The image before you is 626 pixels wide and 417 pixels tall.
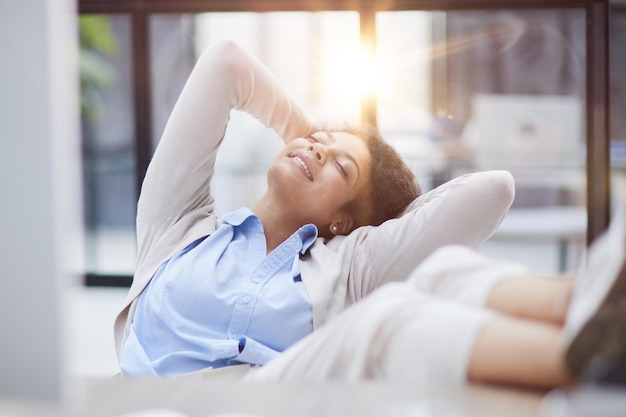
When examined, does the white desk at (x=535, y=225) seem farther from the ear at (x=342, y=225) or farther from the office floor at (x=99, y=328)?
the office floor at (x=99, y=328)

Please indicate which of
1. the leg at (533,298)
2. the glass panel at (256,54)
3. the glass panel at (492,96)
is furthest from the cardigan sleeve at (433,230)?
the glass panel at (256,54)

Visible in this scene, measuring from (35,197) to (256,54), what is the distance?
1468 millimetres

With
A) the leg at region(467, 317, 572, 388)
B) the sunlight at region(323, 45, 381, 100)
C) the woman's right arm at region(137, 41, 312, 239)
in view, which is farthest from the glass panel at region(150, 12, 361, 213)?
the leg at region(467, 317, 572, 388)

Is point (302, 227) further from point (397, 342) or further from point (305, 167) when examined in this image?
point (397, 342)

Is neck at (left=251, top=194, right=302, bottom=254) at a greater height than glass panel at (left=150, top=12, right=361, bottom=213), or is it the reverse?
glass panel at (left=150, top=12, right=361, bottom=213)

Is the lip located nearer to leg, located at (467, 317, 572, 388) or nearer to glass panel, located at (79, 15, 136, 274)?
leg, located at (467, 317, 572, 388)

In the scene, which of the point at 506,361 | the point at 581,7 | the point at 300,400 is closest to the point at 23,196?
the point at 300,400

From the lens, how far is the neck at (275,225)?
1284mm

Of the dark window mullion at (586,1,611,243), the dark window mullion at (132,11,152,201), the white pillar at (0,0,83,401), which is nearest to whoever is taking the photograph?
the white pillar at (0,0,83,401)

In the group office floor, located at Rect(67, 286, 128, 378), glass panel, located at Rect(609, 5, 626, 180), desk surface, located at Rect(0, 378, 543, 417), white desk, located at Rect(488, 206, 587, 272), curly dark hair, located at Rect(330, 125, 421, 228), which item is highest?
glass panel, located at Rect(609, 5, 626, 180)

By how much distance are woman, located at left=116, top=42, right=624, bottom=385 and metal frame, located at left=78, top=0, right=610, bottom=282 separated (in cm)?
38

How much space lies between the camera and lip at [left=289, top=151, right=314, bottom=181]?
1.25m

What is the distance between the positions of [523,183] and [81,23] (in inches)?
53.8

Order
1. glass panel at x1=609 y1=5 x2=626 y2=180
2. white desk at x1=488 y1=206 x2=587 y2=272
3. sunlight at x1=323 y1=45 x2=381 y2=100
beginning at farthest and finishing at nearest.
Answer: white desk at x1=488 y1=206 x2=587 y2=272 → sunlight at x1=323 y1=45 x2=381 y2=100 → glass panel at x1=609 y1=5 x2=626 y2=180
